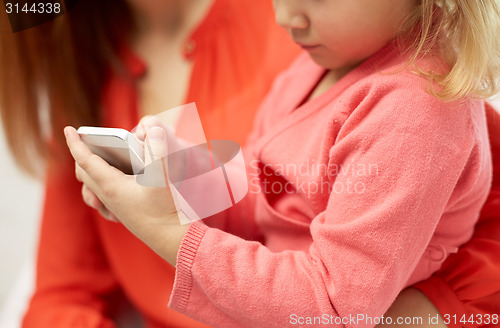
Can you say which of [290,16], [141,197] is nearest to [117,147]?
[141,197]

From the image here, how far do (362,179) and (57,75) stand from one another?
386mm

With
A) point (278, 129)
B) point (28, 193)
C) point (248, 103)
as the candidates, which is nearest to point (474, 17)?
point (278, 129)

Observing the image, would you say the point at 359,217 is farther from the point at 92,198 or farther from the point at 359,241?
the point at 92,198

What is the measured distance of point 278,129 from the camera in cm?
52

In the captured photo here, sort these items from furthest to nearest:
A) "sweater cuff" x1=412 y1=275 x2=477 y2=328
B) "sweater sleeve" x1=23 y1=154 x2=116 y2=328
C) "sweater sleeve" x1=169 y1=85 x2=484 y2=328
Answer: "sweater sleeve" x1=23 y1=154 x2=116 y2=328, "sweater cuff" x1=412 y1=275 x2=477 y2=328, "sweater sleeve" x1=169 y1=85 x2=484 y2=328

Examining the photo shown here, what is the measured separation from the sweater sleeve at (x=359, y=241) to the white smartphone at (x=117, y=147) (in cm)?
7

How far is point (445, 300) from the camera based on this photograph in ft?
1.61

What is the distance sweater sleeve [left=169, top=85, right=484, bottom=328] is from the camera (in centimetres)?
39

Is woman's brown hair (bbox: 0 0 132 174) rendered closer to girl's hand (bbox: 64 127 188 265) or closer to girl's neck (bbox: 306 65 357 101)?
girl's hand (bbox: 64 127 188 265)

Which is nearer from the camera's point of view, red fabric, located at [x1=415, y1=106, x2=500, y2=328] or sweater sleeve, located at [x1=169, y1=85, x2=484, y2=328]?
sweater sleeve, located at [x1=169, y1=85, x2=484, y2=328]

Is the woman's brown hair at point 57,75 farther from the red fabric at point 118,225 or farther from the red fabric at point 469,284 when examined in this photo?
the red fabric at point 469,284

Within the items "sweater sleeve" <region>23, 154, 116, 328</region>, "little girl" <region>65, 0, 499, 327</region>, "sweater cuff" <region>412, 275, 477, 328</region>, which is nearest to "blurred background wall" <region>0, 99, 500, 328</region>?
"sweater sleeve" <region>23, 154, 116, 328</region>

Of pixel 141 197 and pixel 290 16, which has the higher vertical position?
pixel 290 16

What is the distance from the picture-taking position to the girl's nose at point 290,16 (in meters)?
0.42
